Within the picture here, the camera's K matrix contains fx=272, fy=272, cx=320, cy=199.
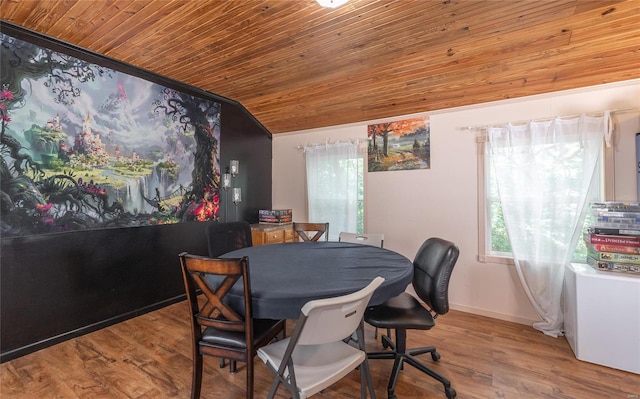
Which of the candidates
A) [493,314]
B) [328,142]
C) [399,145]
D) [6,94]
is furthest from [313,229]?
[6,94]

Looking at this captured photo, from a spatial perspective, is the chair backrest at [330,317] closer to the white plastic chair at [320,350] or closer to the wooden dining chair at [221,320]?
the white plastic chair at [320,350]

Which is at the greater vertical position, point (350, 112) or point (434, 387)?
point (350, 112)

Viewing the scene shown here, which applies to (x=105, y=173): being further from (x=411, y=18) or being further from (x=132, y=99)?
(x=411, y=18)

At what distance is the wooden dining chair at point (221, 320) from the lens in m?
1.36

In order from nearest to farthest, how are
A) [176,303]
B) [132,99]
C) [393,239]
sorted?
[132,99] → [176,303] → [393,239]

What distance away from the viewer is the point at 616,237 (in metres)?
2.12

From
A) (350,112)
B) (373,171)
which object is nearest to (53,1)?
(350,112)

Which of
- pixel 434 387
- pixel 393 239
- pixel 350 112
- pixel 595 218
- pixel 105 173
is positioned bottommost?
pixel 434 387

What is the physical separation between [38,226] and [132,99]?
1.42 metres

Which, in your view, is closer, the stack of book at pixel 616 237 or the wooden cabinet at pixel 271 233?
the stack of book at pixel 616 237

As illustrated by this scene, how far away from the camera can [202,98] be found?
344 centimetres

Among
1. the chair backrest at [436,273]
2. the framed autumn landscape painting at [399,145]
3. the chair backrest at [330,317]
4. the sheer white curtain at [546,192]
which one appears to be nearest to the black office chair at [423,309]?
the chair backrest at [436,273]

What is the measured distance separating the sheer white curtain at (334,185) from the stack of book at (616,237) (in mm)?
2305

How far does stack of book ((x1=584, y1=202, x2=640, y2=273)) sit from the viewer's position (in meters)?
2.07
